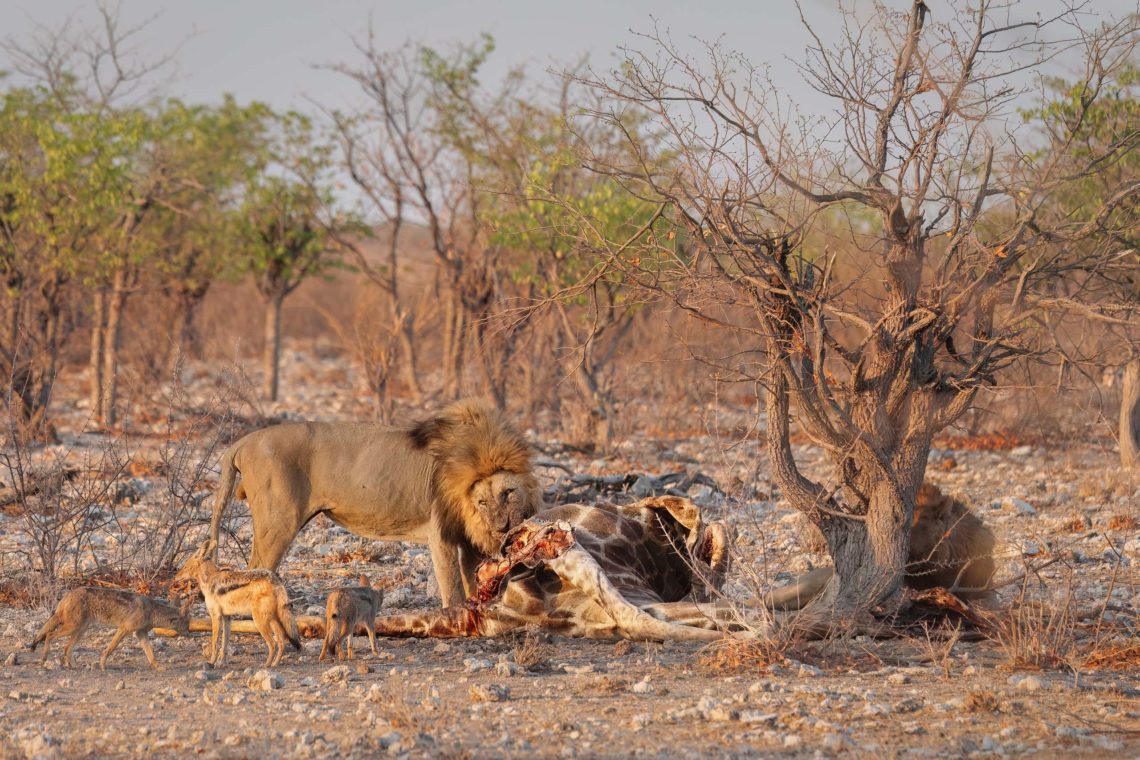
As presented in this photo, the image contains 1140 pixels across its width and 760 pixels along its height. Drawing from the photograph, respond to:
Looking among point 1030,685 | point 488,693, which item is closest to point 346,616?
point 488,693

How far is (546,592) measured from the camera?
291 inches

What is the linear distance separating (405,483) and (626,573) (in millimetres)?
1514

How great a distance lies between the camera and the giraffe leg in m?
6.77

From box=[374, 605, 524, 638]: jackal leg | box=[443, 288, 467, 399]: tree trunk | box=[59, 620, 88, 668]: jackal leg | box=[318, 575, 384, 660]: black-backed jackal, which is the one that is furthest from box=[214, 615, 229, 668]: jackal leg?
box=[443, 288, 467, 399]: tree trunk

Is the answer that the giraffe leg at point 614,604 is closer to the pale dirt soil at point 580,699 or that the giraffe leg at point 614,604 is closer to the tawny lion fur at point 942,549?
the pale dirt soil at point 580,699

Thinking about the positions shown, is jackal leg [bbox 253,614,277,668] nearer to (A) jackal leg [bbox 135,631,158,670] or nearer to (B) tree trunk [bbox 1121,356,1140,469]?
(A) jackal leg [bbox 135,631,158,670]

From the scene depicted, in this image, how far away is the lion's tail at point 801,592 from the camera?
23.9 feet

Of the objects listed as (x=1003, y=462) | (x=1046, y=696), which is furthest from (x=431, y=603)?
(x=1003, y=462)

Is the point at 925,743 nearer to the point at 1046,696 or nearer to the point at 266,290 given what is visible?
the point at 1046,696

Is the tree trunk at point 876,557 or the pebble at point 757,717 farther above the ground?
the tree trunk at point 876,557

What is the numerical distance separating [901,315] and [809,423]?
77 centimetres

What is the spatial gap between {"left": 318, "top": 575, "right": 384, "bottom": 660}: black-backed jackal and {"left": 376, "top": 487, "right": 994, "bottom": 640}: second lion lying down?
0.53 m

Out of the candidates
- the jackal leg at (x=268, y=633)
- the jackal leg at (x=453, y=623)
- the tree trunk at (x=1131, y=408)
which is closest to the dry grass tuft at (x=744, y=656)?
the jackal leg at (x=453, y=623)

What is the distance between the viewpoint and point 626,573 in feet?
24.4
